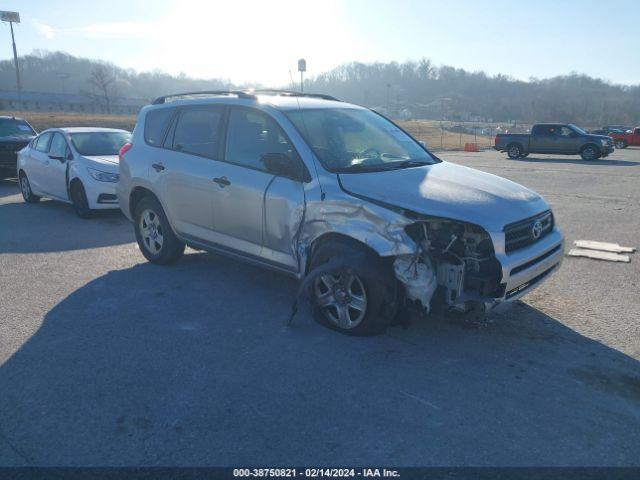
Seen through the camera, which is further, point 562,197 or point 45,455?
point 562,197

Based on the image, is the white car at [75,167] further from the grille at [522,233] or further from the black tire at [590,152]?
the black tire at [590,152]

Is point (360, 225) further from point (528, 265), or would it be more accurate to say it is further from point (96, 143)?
point (96, 143)

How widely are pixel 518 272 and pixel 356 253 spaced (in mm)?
1234

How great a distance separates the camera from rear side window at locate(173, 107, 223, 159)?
5500 mm

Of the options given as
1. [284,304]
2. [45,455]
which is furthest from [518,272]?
[45,455]

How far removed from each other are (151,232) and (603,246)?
591cm

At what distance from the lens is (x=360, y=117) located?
221 inches

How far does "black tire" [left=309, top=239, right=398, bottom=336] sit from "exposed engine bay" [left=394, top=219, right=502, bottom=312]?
0.41 feet

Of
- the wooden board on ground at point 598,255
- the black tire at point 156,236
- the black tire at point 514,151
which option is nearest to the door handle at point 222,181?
the black tire at point 156,236

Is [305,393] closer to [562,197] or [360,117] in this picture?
[360,117]

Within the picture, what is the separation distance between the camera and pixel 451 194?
166 inches

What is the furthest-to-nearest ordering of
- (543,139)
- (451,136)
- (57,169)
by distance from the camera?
1. (451,136)
2. (543,139)
3. (57,169)

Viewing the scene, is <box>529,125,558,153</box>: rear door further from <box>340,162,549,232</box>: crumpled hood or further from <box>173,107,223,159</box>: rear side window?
<box>173,107,223,159</box>: rear side window

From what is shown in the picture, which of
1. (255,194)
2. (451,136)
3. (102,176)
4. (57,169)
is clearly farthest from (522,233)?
(451,136)
